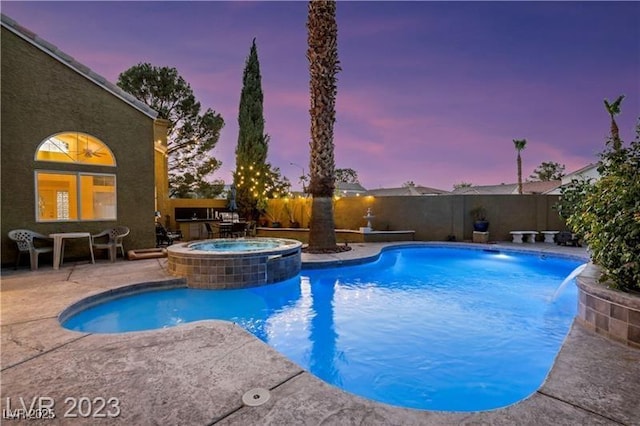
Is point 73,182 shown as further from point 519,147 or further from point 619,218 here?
point 519,147

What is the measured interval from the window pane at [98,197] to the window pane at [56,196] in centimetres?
21

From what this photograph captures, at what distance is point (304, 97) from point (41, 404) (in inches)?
752

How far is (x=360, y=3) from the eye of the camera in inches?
517

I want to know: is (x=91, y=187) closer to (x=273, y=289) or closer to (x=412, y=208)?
(x=273, y=289)

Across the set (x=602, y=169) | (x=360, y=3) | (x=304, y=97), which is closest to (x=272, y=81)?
(x=304, y=97)

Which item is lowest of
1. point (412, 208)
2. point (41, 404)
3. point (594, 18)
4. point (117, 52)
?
point (41, 404)

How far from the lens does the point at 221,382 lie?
2318 mm

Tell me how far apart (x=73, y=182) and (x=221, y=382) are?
8.54 m

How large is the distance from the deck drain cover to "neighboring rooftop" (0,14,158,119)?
955cm

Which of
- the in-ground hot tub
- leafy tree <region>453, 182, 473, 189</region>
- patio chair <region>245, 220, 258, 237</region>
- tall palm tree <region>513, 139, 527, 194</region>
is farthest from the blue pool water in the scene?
leafy tree <region>453, 182, 473, 189</region>

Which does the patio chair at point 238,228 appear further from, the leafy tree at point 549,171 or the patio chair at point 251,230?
the leafy tree at point 549,171

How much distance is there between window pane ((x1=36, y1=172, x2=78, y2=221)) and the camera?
7.66 metres

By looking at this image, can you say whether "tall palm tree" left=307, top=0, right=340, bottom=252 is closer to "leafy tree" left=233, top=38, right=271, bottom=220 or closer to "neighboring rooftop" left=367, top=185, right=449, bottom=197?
"leafy tree" left=233, top=38, right=271, bottom=220

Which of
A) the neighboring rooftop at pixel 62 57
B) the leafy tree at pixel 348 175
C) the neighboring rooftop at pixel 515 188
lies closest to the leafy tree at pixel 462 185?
the neighboring rooftop at pixel 515 188
